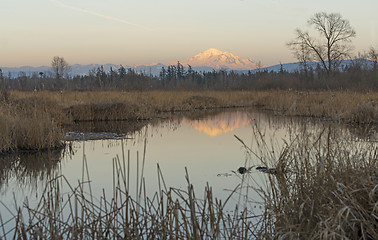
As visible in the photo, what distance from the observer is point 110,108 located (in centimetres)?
1348

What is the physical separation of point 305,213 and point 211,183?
2180 millimetres

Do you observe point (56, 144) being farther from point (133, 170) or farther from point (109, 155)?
point (133, 170)

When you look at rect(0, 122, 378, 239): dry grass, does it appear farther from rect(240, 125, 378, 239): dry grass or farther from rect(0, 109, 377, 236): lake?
rect(0, 109, 377, 236): lake

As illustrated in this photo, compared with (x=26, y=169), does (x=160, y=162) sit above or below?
below

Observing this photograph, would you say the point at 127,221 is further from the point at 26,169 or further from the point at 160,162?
the point at 160,162

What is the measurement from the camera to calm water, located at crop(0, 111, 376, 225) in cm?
439

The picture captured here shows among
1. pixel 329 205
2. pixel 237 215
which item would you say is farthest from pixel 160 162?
pixel 329 205

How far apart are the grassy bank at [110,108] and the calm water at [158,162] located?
1.52ft

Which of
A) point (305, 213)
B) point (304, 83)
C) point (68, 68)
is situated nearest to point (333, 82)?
point (304, 83)

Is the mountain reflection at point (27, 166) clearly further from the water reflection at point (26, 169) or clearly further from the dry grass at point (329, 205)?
the dry grass at point (329, 205)

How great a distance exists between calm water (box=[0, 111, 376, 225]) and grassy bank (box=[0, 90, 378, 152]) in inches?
18.2

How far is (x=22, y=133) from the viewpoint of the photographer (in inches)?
274

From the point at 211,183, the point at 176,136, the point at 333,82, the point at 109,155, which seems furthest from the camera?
the point at 333,82

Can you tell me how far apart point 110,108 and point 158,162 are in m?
7.51
